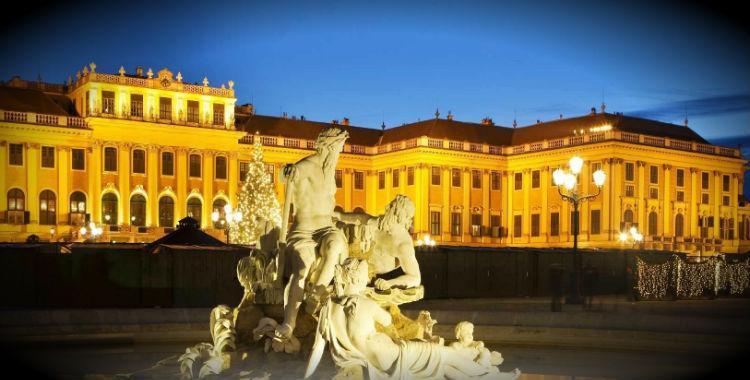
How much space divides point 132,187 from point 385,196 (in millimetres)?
19165

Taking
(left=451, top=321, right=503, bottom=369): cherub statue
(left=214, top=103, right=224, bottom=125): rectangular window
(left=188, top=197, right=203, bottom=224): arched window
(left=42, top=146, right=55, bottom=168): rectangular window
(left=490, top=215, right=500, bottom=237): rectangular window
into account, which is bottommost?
(left=490, top=215, right=500, bottom=237): rectangular window

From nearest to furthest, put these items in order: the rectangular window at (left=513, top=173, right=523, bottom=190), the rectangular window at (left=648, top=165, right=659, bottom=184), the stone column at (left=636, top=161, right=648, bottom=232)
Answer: the stone column at (left=636, top=161, right=648, bottom=232) → the rectangular window at (left=648, top=165, right=659, bottom=184) → the rectangular window at (left=513, top=173, right=523, bottom=190)

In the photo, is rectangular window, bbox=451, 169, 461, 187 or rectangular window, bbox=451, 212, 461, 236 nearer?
rectangular window, bbox=451, 212, 461, 236

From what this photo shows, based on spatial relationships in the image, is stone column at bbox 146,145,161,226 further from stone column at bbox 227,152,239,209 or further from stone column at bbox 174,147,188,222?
stone column at bbox 227,152,239,209

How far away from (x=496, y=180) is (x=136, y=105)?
26306 mm

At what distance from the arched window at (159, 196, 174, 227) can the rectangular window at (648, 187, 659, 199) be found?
103 ft

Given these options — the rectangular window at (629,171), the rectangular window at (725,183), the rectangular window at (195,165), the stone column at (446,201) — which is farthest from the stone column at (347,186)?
the rectangular window at (725,183)

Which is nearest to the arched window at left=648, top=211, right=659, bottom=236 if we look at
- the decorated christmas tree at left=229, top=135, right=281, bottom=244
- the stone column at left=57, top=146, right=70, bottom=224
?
the decorated christmas tree at left=229, top=135, right=281, bottom=244

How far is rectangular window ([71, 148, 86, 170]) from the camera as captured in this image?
6925 cm

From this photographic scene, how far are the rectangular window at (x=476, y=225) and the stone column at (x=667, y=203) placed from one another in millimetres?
12620

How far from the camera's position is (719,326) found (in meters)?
15.3

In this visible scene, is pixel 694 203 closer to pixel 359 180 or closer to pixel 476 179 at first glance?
pixel 476 179

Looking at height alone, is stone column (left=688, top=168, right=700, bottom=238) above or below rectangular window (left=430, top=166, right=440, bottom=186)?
below

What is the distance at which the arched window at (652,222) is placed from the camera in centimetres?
7544
